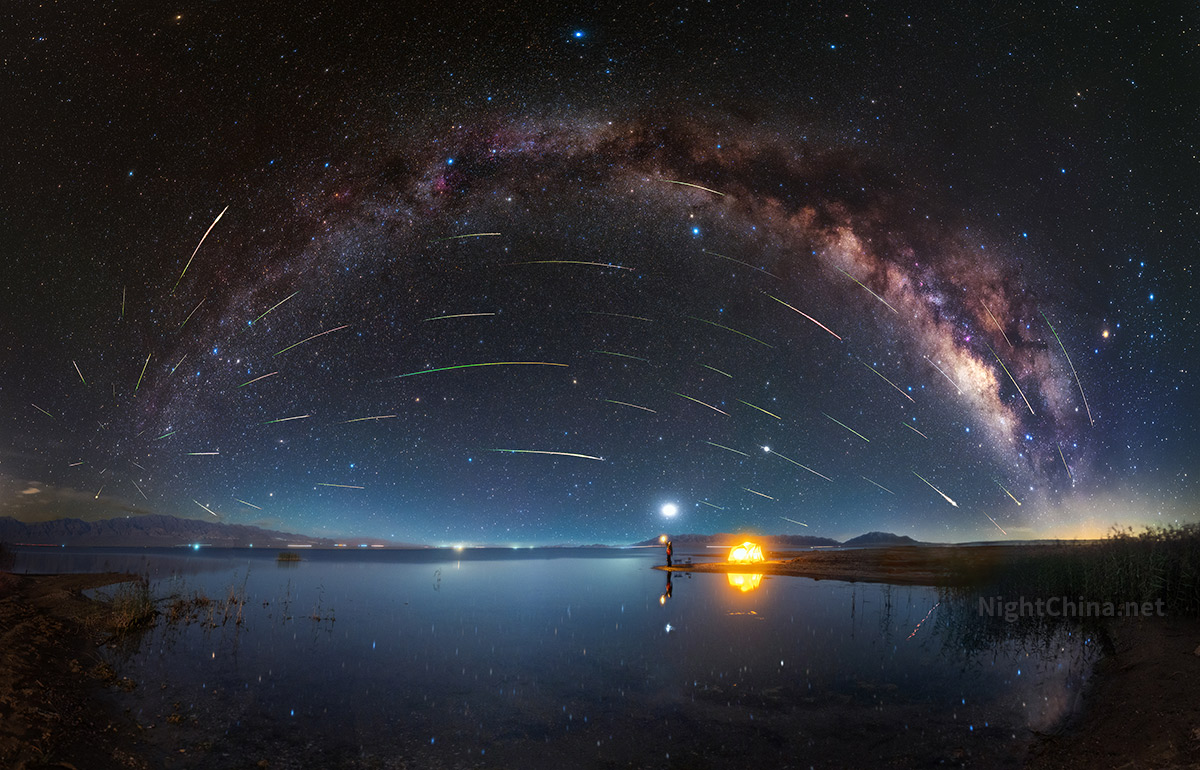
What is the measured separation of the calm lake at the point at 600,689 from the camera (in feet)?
26.9

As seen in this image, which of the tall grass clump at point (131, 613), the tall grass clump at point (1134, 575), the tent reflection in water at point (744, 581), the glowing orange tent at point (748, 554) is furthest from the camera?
the glowing orange tent at point (748, 554)

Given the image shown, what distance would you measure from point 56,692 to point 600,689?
904 centimetres

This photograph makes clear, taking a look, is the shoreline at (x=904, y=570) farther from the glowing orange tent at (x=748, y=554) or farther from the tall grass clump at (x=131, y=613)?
the tall grass clump at (x=131, y=613)

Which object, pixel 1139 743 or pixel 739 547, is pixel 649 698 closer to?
pixel 1139 743

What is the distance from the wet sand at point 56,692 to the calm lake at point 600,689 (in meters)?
0.55

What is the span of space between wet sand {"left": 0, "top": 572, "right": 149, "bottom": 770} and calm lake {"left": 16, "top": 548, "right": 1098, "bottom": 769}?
0.55 metres

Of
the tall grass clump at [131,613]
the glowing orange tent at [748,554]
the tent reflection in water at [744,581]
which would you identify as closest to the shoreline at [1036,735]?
the tall grass clump at [131,613]

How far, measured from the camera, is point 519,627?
19.0 m

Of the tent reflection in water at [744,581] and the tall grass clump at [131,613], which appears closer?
the tall grass clump at [131,613]

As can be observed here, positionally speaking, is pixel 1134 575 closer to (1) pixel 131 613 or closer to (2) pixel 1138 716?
(2) pixel 1138 716

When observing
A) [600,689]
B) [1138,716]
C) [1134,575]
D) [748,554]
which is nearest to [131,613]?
[600,689]

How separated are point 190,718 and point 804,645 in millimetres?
13085

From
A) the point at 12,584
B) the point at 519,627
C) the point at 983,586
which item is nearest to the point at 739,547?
the point at 983,586

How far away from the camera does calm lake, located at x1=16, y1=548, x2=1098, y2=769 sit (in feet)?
26.9
